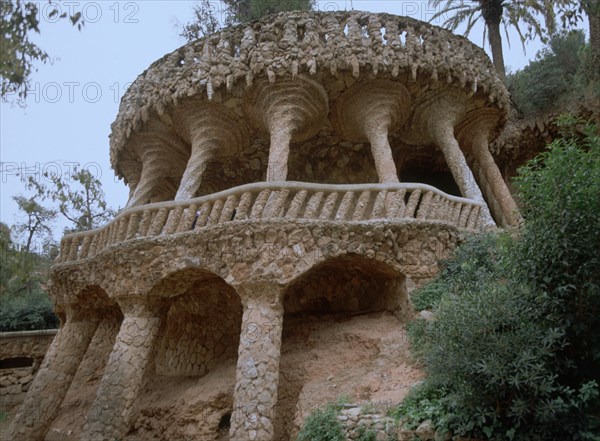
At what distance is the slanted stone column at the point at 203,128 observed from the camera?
29.2 ft

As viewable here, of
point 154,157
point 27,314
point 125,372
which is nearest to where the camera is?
point 125,372

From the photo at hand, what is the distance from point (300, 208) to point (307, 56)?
3.05m

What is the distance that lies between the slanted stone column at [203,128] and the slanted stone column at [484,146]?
467 cm

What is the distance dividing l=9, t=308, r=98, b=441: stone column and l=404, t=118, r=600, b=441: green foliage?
18.7 feet

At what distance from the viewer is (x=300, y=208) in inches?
266

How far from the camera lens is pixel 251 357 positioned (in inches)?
234

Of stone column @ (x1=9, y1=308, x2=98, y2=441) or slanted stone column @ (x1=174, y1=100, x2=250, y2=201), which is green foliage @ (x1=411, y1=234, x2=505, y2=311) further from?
stone column @ (x1=9, y1=308, x2=98, y2=441)

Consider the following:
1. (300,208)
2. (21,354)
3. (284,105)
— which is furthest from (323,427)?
(21,354)

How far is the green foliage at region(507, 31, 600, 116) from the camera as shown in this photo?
475 inches

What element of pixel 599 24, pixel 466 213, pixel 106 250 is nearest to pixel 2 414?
pixel 106 250

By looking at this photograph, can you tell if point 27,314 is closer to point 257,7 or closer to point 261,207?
point 261,207

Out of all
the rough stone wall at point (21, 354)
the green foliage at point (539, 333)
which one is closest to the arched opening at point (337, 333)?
the green foliage at point (539, 333)

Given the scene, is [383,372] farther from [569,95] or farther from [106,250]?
[569,95]

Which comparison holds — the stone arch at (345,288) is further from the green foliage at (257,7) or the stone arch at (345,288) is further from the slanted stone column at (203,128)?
the green foliage at (257,7)
